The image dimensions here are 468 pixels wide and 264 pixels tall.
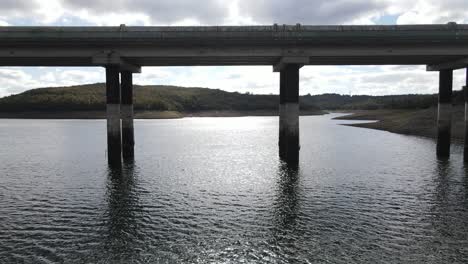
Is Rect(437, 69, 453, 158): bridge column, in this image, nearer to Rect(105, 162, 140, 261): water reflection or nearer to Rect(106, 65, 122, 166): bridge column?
A: Rect(105, 162, 140, 261): water reflection

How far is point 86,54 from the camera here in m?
39.3

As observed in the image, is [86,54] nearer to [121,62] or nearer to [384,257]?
[121,62]

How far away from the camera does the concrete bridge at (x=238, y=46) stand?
37.1 meters

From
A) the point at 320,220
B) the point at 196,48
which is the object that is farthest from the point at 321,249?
the point at 196,48

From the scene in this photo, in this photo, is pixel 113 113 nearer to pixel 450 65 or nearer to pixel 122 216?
pixel 122 216

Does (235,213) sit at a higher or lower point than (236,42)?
lower

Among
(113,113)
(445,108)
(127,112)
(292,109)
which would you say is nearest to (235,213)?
(292,109)

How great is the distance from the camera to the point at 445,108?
1742 inches

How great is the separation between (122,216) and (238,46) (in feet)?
79.3

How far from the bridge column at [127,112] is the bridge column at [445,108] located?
136ft

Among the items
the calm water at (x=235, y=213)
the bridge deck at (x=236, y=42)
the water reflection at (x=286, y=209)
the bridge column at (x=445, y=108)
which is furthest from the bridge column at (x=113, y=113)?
the bridge column at (x=445, y=108)

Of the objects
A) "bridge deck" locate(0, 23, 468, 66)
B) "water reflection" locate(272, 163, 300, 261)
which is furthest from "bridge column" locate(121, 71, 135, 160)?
"water reflection" locate(272, 163, 300, 261)

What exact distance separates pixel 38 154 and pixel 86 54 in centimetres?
2105

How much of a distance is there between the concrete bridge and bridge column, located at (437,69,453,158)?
47 cm
